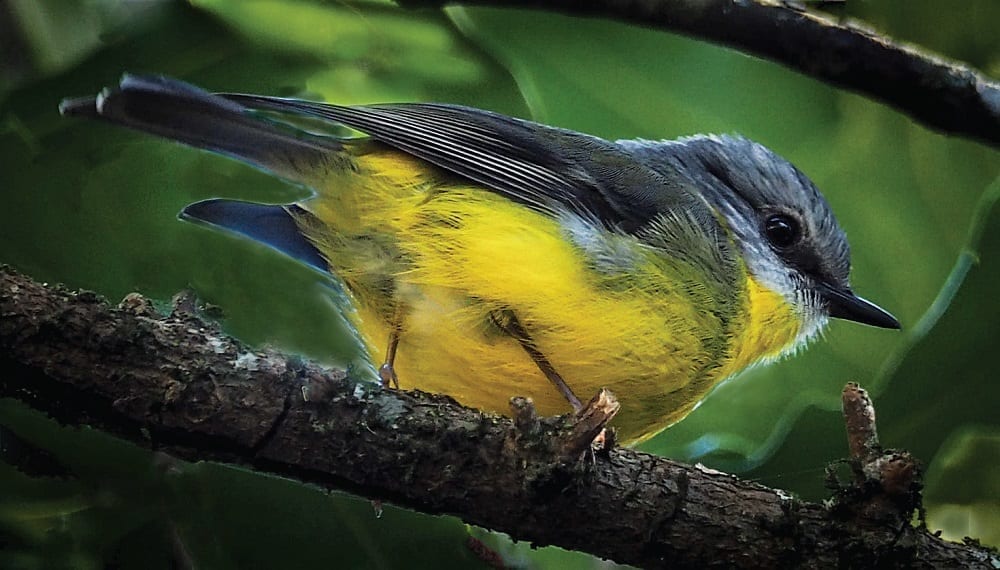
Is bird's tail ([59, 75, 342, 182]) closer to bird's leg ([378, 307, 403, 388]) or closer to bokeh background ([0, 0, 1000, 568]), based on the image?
bokeh background ([0, 0, 1000, 568])

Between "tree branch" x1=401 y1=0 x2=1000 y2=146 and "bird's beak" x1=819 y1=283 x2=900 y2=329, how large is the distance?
0.71 ft

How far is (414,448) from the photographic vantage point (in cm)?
75

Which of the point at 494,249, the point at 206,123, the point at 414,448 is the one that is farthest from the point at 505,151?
the point at 414,448

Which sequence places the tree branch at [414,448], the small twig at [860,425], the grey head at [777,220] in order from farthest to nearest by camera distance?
1. the grey head at [777,220]
2. the small twig at [860,425]
3. the tree branch at [414,448]

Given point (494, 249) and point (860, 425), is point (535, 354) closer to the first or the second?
point (494, 249)

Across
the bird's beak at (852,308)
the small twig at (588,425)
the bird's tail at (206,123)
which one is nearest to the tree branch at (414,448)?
the small twig at (588,425)

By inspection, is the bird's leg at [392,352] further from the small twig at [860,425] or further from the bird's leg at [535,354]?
the small twig at [860,425]

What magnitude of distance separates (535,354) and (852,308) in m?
0.43

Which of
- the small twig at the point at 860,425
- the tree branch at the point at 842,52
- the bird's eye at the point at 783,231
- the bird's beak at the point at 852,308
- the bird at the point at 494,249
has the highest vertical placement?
the tree branch at the point at 842,52

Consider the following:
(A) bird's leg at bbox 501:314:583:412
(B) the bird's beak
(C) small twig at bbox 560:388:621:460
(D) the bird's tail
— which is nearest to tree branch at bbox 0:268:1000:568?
(C) small twig at bbox 560:388:621:460

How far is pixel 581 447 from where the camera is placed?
0.75m

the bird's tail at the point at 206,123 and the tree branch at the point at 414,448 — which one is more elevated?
the bird's tail at the point at 206,123

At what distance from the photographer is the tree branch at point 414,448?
2.16 feet

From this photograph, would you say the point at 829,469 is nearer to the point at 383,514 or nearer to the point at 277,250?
the point at 383,514
